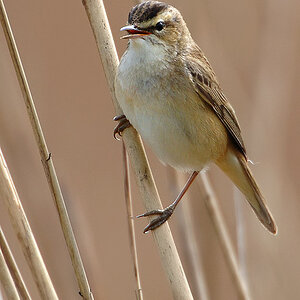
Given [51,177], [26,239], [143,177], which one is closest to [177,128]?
[143,177]

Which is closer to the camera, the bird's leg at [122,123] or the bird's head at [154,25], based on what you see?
the bird's head at [154,25]

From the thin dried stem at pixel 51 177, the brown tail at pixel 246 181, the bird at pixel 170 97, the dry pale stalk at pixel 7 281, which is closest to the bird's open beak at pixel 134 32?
the bird at pixel 170 97

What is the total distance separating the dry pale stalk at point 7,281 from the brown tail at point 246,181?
148 cm

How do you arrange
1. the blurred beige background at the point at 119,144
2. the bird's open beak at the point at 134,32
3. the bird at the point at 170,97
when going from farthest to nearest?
the blurred beige background at the point at 119,144
the bird at the point at 170,97
the bird's open beak at the point at 134,32

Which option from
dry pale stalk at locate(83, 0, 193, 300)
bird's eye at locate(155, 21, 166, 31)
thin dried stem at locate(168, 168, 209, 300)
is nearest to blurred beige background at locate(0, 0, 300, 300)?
thin dried stem at locate(168, 168, 209, 300)

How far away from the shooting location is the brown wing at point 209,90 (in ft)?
9.36

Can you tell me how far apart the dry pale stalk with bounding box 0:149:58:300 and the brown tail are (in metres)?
1.38

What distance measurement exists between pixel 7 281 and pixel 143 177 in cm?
72

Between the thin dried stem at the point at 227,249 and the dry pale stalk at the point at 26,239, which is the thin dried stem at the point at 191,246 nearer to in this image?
the thin dried stem at the point at 227,249

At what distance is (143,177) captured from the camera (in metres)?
2.43

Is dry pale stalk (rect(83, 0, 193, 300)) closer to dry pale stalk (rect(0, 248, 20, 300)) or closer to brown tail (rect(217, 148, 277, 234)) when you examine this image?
dry pale stalk (rect(0, 248, 20, 300))

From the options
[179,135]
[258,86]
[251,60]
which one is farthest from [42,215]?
[251,60]

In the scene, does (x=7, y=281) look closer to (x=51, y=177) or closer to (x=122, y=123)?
(x=51, y=177)

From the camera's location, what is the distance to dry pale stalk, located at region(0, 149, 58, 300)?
2.02 metres
